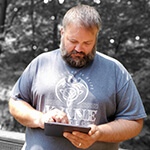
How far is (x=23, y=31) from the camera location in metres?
4.40

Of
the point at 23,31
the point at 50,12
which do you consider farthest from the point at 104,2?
the point at 23,31

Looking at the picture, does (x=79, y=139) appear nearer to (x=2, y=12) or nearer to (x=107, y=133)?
(x=107, y=133)

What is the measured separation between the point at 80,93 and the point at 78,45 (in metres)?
0.20

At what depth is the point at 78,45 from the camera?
1491mm

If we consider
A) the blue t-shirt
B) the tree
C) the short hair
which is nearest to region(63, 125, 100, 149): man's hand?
the blue t-shirt

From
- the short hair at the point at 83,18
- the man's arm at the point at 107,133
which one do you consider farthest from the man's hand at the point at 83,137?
the short hair at the point at 83,18

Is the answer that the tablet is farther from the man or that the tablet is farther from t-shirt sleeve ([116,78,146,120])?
t-shirt sleeve ([116,78,146,120])

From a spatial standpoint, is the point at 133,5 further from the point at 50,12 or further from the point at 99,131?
the point at 99,131

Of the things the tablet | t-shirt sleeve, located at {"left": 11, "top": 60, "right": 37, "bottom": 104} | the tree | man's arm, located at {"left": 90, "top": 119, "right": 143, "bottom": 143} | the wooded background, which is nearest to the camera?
the tablet

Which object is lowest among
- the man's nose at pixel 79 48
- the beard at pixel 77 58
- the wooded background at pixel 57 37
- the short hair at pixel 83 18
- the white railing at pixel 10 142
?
the white railing at pixel 10 142

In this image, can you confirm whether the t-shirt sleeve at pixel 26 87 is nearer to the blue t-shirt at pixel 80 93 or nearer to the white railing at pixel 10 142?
the blue t-shirt at pixel 80 93

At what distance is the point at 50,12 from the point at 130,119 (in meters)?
2.97

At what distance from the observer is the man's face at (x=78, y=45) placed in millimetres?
1476

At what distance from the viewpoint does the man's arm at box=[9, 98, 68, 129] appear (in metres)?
1.41
